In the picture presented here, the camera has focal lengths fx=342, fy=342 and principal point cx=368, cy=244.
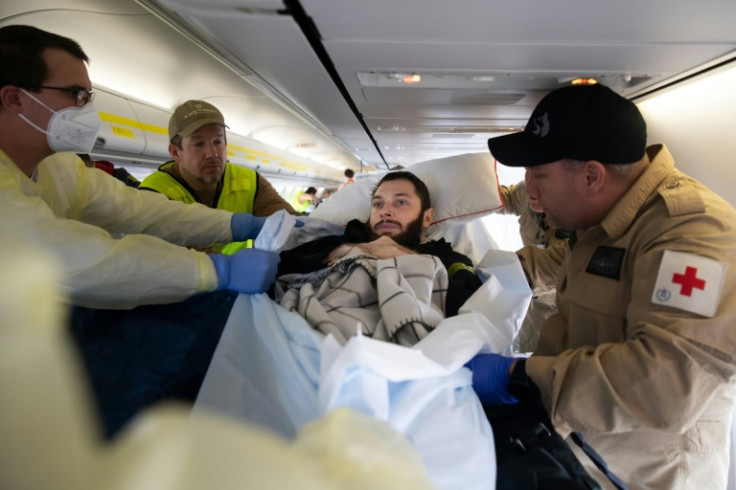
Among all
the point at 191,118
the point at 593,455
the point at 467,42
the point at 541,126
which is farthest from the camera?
the point at 191,118

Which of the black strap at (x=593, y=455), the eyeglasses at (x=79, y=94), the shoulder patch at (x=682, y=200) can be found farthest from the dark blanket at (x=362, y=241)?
the eyeglasses at (x=79, y=94)

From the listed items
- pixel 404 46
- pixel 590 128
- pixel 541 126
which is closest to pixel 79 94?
pixel 404 46

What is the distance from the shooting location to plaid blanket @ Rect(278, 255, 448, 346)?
3.55ft

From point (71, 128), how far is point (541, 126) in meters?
1.88

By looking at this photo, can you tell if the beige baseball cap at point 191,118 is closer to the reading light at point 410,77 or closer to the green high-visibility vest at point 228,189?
the green high-visibility vest at point 228,189

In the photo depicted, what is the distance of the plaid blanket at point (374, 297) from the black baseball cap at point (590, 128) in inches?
24.8

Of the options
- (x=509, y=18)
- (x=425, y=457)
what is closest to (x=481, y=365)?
(x=425, y=457)

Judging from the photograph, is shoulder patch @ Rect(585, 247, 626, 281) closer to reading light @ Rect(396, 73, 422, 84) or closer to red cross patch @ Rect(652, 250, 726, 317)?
red cross patch @ Rect(652, 250, 726, 317)

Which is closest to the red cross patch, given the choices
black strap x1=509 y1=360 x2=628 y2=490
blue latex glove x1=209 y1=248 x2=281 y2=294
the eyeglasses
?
black strap x1=509 y1=360 x2=628 y2=490

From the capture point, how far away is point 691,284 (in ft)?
2.98

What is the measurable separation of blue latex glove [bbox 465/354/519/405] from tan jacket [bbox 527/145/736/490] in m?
0.08

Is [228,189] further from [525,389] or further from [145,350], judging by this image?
[525,389]

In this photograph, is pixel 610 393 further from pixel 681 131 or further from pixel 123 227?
pixel 681 131

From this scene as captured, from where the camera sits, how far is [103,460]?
346 millimetres
